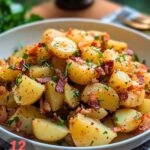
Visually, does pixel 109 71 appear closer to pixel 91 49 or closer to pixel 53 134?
pixel 91 49

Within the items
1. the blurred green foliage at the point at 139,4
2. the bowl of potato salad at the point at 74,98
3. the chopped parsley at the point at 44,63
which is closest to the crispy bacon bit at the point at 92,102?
the bowl of potato salad at the point at 74,98

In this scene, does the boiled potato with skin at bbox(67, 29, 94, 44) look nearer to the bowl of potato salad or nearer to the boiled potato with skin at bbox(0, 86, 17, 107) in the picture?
the bowl of potato salad

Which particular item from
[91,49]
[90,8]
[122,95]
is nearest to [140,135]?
[122,95]

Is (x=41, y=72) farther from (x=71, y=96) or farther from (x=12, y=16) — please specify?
(x=12, y=16)

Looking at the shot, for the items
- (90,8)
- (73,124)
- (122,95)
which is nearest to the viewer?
(73,124)

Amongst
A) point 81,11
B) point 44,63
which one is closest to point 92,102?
point 44,63
